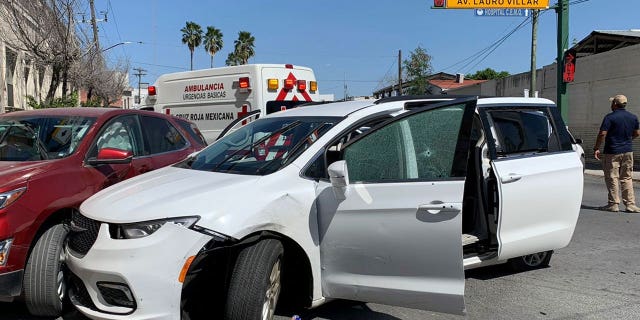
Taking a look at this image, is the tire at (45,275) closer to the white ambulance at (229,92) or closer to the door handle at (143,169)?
the door handle at (143,169)

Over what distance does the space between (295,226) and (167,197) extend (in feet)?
2.85

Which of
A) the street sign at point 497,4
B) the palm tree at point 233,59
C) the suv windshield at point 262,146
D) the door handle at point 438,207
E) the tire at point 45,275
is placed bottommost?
the tire at point 45,275

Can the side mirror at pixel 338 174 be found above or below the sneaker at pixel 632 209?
above

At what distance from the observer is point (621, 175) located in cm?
874

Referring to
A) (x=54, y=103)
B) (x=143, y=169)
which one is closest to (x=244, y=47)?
(x=54, y=103)

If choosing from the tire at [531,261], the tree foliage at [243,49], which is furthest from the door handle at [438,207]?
the tree foliage at [243,49]

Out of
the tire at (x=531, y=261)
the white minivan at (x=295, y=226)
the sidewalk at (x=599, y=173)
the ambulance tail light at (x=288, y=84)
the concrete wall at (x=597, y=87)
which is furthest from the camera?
the concrete wall at (x=597, y=87)

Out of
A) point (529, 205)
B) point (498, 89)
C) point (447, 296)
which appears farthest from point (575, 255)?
point (498, 89)

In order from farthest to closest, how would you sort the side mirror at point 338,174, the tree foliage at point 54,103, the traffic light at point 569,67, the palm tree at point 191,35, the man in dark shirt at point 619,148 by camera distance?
the palm tree at point 191,35 → the tree foliage at point 54,103 → the traffic light at point 569,67 → the man in dark shirt at point 619,148 → the side mirror at point 338,174

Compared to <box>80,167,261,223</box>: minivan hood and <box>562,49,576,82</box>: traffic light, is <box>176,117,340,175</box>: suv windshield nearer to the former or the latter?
<box>80,167,261,223</box>: minivan hood

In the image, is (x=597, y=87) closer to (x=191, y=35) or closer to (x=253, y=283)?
(x=253, y=283)

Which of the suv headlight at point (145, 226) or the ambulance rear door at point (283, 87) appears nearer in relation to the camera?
the suv headlight at point (145, 226)

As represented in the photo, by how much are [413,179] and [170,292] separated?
1.79 m

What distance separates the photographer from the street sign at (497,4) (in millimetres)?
16609
